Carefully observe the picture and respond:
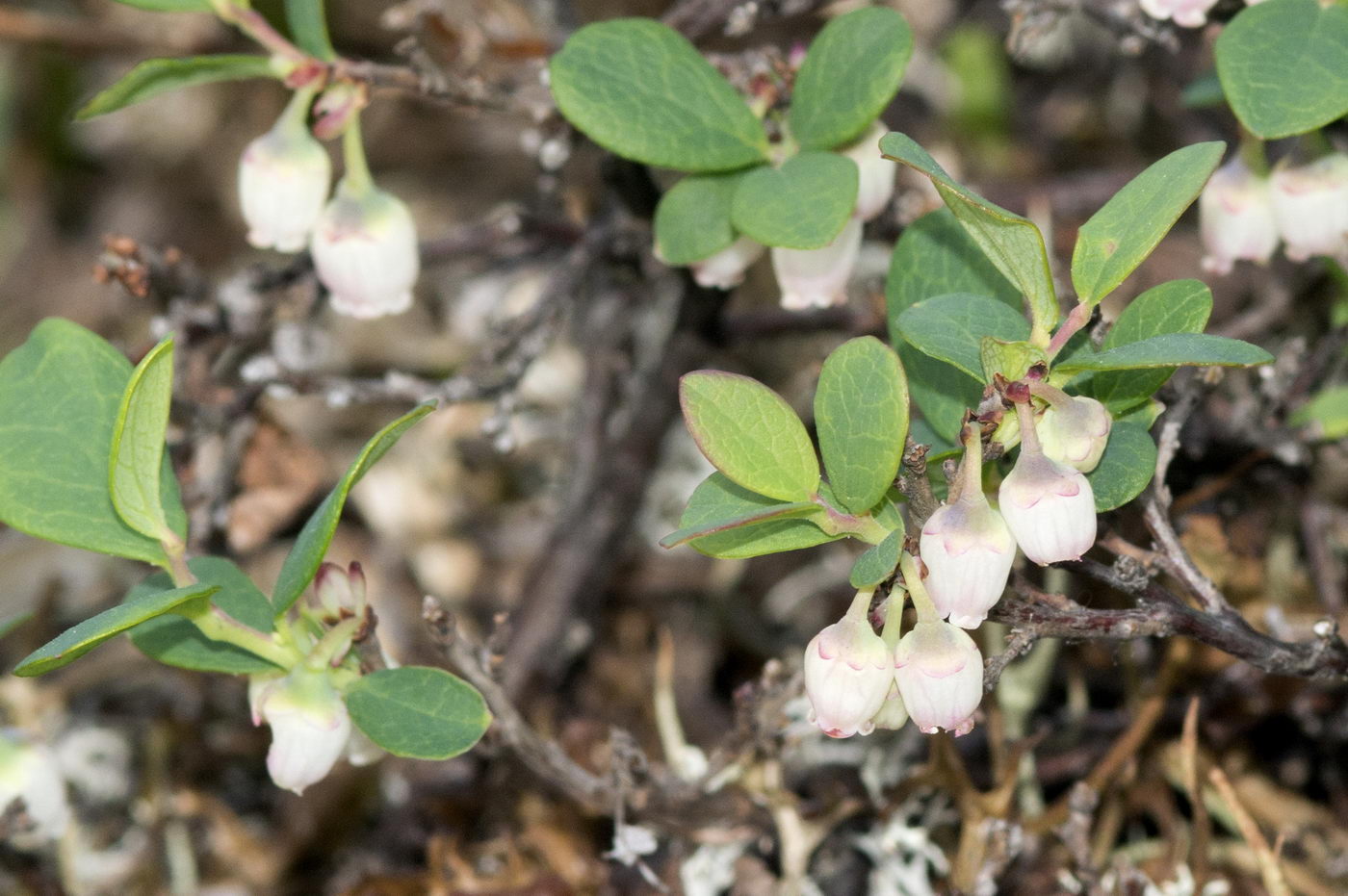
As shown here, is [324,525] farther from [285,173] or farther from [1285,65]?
[1285,65]

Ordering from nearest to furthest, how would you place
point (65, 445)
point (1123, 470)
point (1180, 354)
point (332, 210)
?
point (1180, 354)
point (1123, 470)
point (65, 445)
point (332, 210)

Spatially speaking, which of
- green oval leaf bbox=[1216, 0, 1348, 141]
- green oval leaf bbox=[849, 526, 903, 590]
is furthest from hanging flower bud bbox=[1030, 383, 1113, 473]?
green oval leaf bbox=[1216, 0, 1348, 141]

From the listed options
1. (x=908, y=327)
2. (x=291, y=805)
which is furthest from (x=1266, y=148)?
(x=291, y=805)

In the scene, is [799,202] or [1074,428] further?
[799,202]

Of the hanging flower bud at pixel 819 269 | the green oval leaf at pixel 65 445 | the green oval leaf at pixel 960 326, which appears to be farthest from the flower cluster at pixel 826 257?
the green oval leaf at pixel 65 445

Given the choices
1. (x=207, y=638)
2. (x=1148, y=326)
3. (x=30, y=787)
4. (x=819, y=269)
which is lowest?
(x=30, y=787)

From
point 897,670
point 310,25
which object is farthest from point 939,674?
point 310,25

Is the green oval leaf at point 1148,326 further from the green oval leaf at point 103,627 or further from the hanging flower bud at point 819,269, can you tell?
the green oval leaf at point 103,627

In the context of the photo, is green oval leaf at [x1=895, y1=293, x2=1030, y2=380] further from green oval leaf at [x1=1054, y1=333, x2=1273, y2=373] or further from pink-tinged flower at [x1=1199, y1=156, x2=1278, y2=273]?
pink-tinged flower at [x1=1199, y1=156, x2=1278, y2=273]
